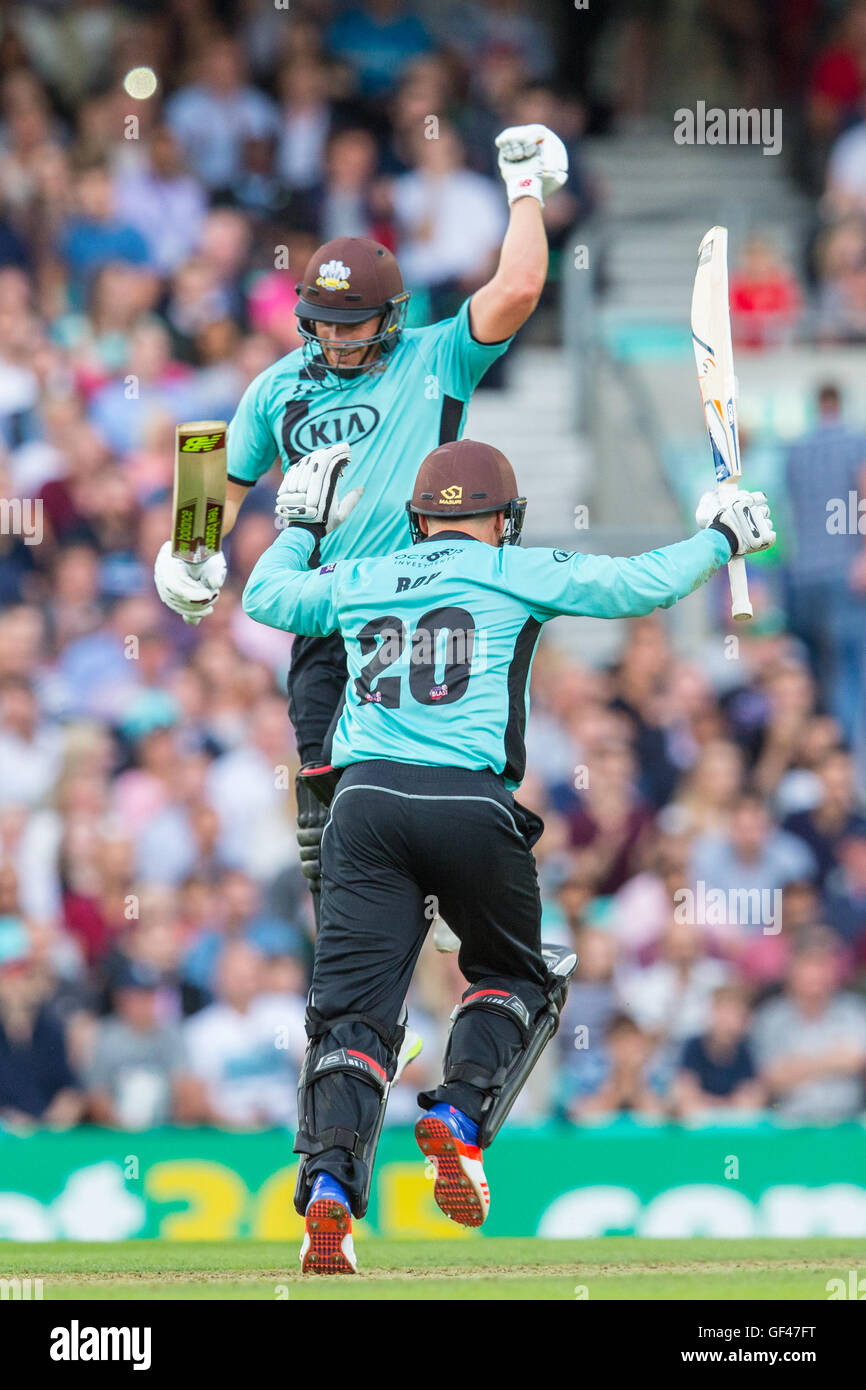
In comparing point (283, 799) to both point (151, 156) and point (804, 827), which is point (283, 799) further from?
point (151, 156)

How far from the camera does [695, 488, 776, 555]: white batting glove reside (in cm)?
Answer: 782

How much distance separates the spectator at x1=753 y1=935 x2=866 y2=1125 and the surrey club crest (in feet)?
18.2

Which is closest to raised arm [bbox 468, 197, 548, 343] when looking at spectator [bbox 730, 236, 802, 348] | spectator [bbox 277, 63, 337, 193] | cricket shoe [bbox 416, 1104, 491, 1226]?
cricket shoe [bbox 416, 1104, 491, 1226]

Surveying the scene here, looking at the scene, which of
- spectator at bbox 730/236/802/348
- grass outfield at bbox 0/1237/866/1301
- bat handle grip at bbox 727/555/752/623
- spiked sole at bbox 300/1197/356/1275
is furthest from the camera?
spectator at bbox 730/236/802/348

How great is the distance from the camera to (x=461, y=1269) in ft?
29.3

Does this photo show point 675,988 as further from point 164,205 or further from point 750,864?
point 164,205

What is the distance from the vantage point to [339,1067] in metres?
7.48

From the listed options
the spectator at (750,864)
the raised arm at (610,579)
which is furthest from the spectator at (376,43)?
the raised arm at (610,579)

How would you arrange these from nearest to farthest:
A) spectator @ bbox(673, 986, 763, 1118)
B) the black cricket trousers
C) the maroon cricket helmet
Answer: the black cricket trousers, the maroon cricket helmet, spectator @ bbox(673, 986, 763, 1118)

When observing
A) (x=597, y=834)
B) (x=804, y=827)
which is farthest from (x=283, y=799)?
(x=804, y=827)

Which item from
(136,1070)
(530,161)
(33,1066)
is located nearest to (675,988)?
(136,1070)

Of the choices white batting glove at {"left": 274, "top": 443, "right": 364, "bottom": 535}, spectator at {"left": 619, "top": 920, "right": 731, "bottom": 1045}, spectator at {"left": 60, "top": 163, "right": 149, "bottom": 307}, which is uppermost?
spectator at {"left": 60, "top": 163, "right": 149, "bottom": 307}

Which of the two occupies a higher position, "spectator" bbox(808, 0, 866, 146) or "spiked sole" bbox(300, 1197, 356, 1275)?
"spectator" bbox(808, 0, 866, 146)

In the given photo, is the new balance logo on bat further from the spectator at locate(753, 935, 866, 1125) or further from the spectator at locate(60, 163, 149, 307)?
the spectator at locate(60, 163, 149, 307)
